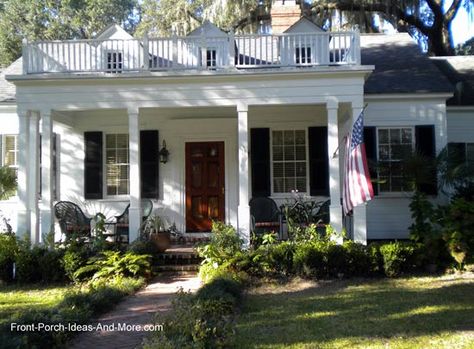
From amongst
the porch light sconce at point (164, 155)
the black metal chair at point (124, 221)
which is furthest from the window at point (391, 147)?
the black metal chair at point (124, 221)

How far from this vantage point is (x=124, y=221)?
11906 mm

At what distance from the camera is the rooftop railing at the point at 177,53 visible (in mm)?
10266

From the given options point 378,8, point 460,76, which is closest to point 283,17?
point 460,76

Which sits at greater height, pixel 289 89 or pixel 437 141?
pixel 289 89

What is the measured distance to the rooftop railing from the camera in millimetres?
10266

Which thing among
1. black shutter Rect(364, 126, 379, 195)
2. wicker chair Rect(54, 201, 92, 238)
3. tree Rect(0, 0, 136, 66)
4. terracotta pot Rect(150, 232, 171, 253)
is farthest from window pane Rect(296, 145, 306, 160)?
→ tree Rect(0, 0, 136, 66)

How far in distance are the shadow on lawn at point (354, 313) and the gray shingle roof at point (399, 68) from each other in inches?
212

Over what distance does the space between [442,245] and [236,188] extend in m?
5.03

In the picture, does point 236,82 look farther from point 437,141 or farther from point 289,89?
point 437,141

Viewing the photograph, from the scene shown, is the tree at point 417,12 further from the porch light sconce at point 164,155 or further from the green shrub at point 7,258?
the green shrub at point 7,258

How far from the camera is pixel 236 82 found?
10.3 m

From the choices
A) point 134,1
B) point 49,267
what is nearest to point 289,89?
point 49,267

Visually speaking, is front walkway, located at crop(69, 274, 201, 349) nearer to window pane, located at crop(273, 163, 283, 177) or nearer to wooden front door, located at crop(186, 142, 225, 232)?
wooden front door, located at crop(186, 142, 225, 232)

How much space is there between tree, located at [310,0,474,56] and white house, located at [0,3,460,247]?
7.00m
